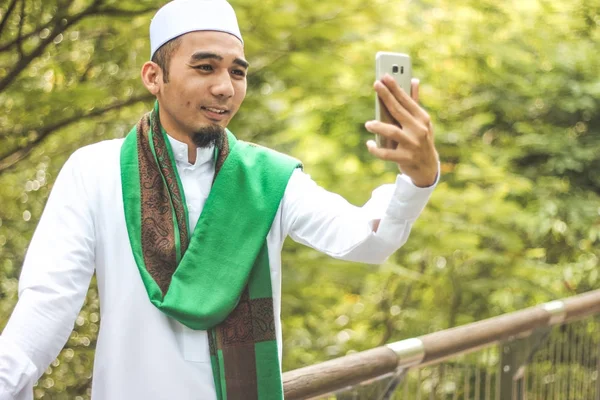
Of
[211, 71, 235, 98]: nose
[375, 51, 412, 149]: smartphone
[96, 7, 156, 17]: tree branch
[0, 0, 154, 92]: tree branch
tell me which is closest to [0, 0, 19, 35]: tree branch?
[0, 0, 154, 92]: tree branch

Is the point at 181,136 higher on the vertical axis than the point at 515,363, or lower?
higher

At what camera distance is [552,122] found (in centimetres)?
705

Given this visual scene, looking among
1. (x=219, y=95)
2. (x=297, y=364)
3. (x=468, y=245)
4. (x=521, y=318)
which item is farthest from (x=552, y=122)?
(x=219, y=95)

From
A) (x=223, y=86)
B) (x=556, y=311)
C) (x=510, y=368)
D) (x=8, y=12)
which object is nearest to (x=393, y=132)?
(x=223, y=86)

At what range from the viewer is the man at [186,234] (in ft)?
5.42

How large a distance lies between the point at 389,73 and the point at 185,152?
1.87 feet

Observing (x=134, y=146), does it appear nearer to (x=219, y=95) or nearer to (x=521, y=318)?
(x=219, y=95)

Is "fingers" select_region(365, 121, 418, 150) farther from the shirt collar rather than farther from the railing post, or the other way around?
the railing post

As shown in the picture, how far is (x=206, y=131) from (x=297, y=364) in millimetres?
3485

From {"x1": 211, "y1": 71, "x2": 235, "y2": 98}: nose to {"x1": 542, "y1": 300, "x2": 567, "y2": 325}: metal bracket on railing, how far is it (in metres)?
2.20

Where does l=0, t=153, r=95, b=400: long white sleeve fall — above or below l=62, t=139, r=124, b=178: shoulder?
below

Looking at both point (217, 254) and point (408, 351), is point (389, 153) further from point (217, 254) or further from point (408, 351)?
point (408, 351)

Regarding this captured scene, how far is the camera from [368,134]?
522 centimetres

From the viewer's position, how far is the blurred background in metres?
3.86
